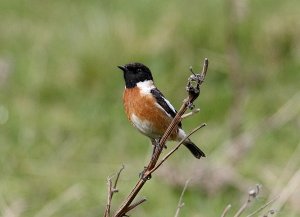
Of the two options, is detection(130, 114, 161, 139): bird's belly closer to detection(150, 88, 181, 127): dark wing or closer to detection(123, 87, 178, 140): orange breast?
detection(123, 87, 178, 140): orange breast

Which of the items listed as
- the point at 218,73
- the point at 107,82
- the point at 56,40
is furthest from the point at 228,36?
the point at 56,40

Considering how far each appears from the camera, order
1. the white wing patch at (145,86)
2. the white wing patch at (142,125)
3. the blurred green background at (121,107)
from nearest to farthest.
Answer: the white wing patch at (142,125), the white wing patch at (145,86), the blurred green background at (121,107)

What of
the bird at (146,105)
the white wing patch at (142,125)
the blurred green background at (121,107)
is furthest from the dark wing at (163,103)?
the blurred green background at (121,107)

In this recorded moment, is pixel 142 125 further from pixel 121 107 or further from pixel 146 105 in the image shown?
pixel 121 107

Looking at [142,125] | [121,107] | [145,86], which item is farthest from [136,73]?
[121,107]

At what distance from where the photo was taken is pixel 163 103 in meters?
3.60

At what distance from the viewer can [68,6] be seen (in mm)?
7793

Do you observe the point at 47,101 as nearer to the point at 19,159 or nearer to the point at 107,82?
the point at 107,82

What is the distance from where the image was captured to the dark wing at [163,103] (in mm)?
3572

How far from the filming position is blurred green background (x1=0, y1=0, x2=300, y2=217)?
17.1 feet

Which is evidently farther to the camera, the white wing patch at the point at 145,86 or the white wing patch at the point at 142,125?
the white wing patch at the point at 145,86

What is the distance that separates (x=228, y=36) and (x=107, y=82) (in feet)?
2.90

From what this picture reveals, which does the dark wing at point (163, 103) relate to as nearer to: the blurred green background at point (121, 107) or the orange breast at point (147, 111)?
the orange breast at point (147, 111)

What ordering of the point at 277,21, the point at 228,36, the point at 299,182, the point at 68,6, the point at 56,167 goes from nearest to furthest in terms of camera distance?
the point at 299,182 → the point at 56,167 → the point at 228,36 → the point at 277,21 → the point at 68,6
